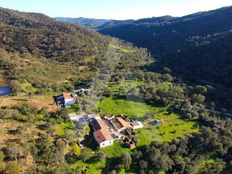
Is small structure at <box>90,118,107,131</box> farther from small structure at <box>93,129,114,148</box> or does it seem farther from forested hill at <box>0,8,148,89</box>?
forested hill at <box>0,8,148,89</box>

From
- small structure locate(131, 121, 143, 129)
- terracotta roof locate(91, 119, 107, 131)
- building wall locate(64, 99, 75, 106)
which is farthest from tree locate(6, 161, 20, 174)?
building wall locate(64, 99, 75, 106)

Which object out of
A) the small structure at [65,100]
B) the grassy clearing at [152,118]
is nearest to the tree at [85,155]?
the grassy clearing at [152,118]

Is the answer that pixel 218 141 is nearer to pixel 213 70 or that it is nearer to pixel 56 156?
pixel 56 156

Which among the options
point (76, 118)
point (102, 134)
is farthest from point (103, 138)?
point (76, 118)

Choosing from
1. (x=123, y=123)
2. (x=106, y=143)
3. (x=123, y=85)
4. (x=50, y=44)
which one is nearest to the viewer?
(x=106, y=143)

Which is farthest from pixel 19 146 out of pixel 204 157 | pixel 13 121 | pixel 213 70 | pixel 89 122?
pixel 213 70

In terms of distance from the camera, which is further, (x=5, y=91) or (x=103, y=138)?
(x=5, y=91)

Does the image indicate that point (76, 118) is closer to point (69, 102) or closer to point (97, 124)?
point (97, 124)
